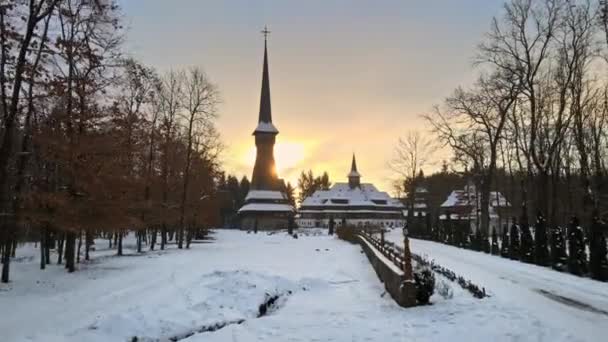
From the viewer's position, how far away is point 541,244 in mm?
22750

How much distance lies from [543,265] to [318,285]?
11.6 metres

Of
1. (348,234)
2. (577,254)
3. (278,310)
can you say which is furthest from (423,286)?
(348,234)

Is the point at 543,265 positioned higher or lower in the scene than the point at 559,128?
lower

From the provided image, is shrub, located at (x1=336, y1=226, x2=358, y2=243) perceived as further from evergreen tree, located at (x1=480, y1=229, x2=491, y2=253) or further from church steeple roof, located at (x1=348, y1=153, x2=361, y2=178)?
church steeple roof, located at (x1=348, y1=153, x2=361, y2=178)

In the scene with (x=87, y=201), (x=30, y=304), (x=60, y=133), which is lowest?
(x=30, y=304)

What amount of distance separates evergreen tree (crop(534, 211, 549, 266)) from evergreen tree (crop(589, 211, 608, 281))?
473cm

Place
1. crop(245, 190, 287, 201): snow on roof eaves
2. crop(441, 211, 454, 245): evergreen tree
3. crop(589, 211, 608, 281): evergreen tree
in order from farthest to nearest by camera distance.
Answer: crop(245, 190, 287, 201): snow on roof eaves < crop(441, 211, 454, 245): evergreen tree < crop(589, 211, 608, 281): evergreen tree

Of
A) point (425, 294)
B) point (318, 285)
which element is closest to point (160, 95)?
point (318, 285)

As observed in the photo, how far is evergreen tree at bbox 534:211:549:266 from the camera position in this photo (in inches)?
890

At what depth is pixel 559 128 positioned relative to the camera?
25828 millimetres

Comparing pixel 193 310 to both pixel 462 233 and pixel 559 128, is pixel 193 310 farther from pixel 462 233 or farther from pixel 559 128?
pixel 462 233

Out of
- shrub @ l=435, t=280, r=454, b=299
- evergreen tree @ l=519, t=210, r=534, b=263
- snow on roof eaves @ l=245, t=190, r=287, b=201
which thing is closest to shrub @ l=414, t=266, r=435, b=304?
shrub @ l=435, t=280, r=454, b=299

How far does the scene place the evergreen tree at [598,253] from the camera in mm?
16922

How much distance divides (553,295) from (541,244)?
35.3 ft
